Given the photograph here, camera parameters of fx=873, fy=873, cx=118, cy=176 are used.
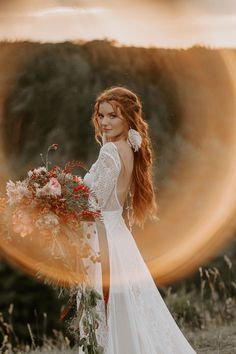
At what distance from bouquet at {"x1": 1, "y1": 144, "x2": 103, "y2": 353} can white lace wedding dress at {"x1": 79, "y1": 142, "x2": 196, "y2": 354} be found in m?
0.17

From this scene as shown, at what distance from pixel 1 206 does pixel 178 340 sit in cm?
128

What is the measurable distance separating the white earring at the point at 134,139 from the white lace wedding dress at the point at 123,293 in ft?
0.51

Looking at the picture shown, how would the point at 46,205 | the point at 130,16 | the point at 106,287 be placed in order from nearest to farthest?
the point at 46,205
the point at 106,287
the point at 130,16

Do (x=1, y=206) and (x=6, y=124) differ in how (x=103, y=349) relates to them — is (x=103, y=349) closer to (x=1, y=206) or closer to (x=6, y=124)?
(x=1, y=206)

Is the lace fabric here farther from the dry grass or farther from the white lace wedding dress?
the dry grass

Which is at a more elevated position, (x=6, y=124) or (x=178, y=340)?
(x=6, y=124)

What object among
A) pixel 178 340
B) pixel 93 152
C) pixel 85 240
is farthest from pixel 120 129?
pixel 93 152

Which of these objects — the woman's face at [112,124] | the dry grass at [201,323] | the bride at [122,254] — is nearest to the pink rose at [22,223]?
the bride at [122,254]

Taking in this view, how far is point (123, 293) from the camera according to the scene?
469cm

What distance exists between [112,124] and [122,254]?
74 centimetres

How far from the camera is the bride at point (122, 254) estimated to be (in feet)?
15.3

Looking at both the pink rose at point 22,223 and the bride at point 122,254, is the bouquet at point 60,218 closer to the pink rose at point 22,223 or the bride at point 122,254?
the pink rose at point 22,223

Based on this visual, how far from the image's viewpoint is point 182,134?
8.58 meters

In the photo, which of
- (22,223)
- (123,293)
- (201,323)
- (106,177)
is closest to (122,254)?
(123,293)
